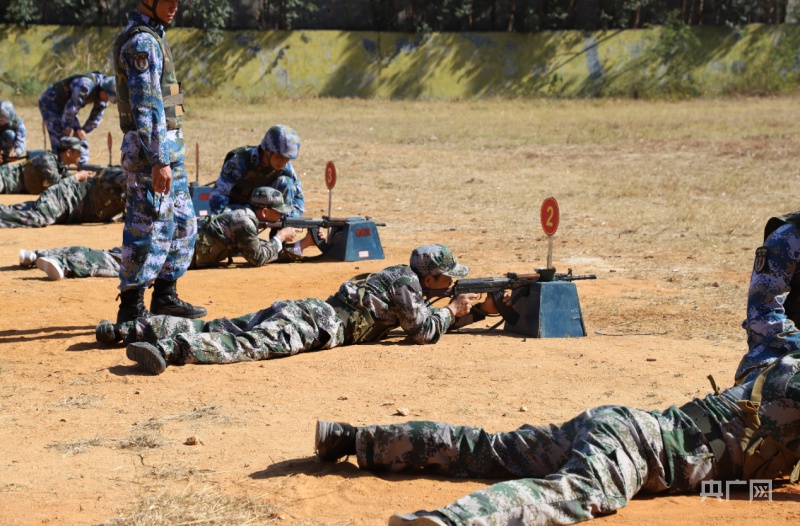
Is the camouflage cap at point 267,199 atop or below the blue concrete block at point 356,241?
atop

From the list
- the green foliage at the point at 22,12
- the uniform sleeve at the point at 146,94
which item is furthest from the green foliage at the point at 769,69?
the uniform sleeve at the point at 146,94

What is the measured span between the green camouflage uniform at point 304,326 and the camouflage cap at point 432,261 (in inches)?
3.5

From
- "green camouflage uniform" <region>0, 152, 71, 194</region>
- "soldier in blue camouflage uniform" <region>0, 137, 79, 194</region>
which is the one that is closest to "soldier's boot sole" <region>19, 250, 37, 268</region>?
"soldier in blue camouflage uniform" <region>0, 137, 79, 194</region>

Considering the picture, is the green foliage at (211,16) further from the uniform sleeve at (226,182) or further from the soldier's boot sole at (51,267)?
the soldier's boot sole at (51,267)

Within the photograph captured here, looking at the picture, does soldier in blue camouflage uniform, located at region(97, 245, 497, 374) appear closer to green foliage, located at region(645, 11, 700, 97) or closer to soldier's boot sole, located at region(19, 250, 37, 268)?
soldier's boot sole, located at region(19, 250, 37, 268)

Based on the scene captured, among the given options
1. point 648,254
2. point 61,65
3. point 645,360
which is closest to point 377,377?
point 645,360

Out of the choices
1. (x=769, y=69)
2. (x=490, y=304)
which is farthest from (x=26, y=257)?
(x=769, y=69)

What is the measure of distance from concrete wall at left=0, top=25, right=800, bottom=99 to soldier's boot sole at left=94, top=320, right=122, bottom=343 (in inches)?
964

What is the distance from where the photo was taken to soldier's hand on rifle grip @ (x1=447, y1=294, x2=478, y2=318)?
7352mm

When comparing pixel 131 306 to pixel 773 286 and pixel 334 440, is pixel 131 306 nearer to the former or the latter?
pixel 334 440

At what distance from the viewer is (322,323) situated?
22.8ft

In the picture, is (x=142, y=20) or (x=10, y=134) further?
(x=10, y=134)

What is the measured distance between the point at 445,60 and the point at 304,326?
89.7 ft

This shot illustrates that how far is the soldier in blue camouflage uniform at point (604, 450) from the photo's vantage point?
4.14 meters
